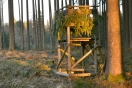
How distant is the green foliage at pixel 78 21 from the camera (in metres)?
9.80

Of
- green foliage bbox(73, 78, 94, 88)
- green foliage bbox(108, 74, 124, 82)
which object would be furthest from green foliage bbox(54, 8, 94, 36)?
green foliage bbox(73, 78, 94, 88)

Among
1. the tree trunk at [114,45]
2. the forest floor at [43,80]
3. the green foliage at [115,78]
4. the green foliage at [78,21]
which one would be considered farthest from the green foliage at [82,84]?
the green foliage at [78,21]

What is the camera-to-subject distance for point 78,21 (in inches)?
389

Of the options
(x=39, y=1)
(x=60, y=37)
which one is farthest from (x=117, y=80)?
(x=39, y=1)

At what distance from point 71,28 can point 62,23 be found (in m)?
0.67

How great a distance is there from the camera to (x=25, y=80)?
9.52m

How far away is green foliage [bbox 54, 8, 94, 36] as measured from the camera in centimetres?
980

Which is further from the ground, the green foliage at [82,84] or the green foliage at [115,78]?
the green foliage at [115,78]

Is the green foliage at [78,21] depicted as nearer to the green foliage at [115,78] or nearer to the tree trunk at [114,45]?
the tree trunk at [114,45]

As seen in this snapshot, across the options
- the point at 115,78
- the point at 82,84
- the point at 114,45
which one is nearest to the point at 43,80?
the point at 82,84

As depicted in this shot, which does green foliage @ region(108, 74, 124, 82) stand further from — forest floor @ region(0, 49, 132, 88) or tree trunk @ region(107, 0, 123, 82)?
forest floor @ region(0, 49, 132, 88)

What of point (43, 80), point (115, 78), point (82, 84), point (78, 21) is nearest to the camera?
point (82, 84)

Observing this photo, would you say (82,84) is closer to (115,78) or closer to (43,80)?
(115,78)

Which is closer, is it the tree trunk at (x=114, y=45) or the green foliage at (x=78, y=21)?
the tree trunk at (x=114, y=45)
